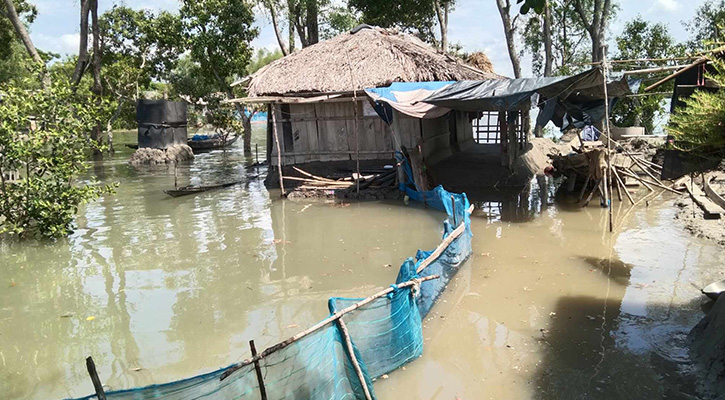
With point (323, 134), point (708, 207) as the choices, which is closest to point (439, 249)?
point (708, 207)

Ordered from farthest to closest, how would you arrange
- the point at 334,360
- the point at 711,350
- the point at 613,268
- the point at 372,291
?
the point at 613,268, the point at 372,291, the point at 711,350, the point at 334,360

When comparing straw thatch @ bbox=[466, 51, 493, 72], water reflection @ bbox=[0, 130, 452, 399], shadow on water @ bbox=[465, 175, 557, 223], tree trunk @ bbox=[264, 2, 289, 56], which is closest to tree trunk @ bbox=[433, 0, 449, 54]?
straw thatch @ bbox=[466, 51, 493, 72]

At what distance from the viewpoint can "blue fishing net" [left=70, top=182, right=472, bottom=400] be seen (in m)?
2.99

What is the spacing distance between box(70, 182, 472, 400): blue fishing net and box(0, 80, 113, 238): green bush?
7.54 metres

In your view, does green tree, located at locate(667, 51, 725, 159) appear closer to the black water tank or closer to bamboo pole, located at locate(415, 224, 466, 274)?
bamboo pole, located at locate(415, 224, 466, 274)

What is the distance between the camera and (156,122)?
2453 cm

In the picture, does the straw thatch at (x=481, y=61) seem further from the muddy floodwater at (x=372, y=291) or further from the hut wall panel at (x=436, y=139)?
the muddy floodwater at (x=372, y=291)

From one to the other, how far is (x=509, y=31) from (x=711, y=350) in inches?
733

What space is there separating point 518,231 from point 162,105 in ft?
65.8

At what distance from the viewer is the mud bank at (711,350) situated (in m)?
4.26

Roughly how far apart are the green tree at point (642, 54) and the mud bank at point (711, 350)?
18.1 m

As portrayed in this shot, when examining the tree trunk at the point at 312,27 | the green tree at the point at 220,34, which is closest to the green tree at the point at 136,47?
the green tree at the point at 220,34

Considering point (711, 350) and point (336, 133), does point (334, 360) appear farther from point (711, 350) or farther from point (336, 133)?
point (336, 133)

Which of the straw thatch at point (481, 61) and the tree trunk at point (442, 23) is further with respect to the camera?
the tree trunk at point (442, 23)
